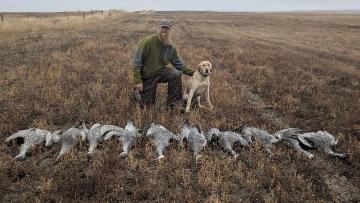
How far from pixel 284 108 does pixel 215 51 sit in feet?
26.5

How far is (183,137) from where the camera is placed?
5.18 m

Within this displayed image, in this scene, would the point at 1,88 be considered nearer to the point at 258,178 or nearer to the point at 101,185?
the point at 101,185

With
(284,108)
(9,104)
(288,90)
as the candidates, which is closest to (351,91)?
(288,90)

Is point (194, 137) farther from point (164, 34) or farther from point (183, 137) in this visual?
point (164, 34)

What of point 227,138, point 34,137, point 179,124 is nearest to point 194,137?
point 227,138

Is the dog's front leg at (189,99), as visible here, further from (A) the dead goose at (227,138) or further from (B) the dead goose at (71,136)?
(B) the dead goose at (71,136)

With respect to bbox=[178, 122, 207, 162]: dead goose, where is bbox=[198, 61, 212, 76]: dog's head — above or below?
above

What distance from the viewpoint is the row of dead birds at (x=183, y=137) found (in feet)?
16.1

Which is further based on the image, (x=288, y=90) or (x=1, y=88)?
(x=288, y=90)

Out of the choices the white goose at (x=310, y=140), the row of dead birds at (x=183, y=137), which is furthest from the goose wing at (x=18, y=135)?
the white goose at (x=310, y=140)

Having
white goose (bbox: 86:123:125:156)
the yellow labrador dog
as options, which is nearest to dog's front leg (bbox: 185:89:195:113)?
the yellow labrador dog

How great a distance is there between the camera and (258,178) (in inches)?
165

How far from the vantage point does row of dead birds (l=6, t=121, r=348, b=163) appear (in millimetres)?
4895

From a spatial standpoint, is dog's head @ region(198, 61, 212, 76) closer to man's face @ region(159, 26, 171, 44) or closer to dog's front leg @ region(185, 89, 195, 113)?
dog's front leg @ region(185, 89, 195, 113)
